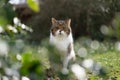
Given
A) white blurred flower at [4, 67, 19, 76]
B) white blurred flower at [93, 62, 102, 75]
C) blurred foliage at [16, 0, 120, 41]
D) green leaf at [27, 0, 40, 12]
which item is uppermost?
blurred foliage at [16, 0, 120, 41]

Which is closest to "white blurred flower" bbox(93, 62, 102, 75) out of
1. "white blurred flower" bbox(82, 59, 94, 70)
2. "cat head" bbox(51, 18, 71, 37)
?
"white blurred flower" bbox(82, 59, 94, 70)

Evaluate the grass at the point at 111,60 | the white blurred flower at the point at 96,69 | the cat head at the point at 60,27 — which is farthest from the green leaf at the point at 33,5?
the grass at the point at 111,60

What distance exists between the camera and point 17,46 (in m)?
0.95

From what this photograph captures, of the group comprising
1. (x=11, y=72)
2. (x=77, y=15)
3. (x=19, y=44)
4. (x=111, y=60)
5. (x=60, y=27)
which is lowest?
(x=11, y=72)

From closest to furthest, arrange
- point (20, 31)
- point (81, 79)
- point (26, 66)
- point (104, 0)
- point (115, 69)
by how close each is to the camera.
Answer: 1. point (26, 66)
2. point (81, 79)
3. point (20, 31)
4. point (115, 69)
5. point (104, 0)

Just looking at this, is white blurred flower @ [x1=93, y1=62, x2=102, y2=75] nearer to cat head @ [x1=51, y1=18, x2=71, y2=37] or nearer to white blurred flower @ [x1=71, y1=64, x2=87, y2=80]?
white blurred flower @ [x1=71, y1=64, x2=87, y2=80]

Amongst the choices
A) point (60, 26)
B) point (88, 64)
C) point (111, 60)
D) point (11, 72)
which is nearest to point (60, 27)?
point (60, 26)

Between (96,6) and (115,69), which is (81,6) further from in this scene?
(115,69)

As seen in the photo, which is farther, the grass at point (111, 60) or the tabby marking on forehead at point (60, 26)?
the grass at point (111, 60)

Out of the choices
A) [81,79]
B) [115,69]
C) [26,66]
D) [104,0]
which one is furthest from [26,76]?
[104,0]

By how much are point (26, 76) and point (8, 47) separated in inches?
3.1

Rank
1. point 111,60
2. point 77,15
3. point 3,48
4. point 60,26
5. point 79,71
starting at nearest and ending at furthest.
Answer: point 3,48, point 79,71, point 60,26, point 111,60, point 77,15

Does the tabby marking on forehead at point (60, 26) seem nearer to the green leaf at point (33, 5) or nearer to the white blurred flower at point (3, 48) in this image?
the green leaf at point (33, 5)

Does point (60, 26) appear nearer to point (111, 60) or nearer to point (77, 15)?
point (111, 60)
